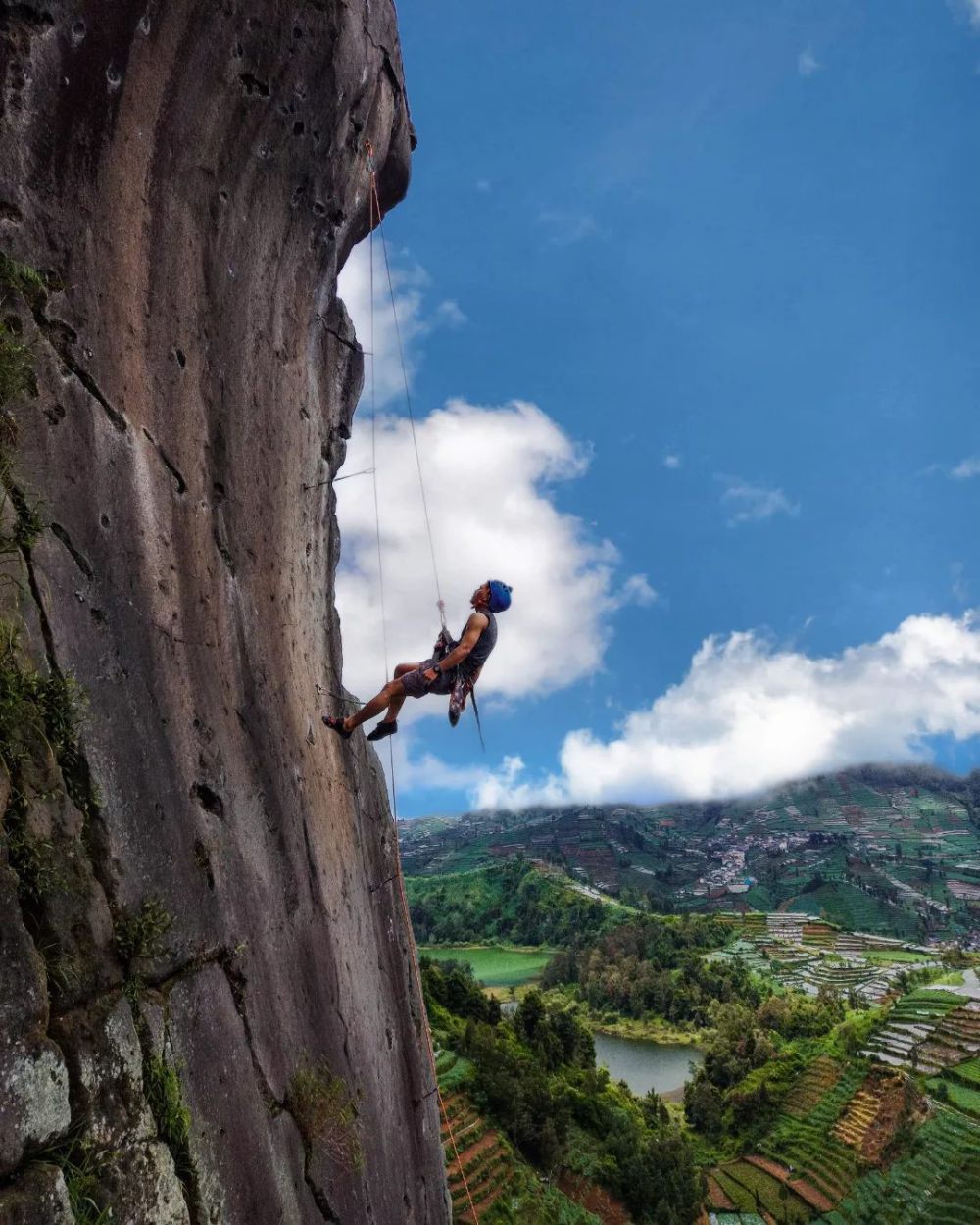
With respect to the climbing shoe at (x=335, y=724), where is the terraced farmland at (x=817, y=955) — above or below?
below

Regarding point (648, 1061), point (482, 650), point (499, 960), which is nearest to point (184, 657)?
point (482, 650)

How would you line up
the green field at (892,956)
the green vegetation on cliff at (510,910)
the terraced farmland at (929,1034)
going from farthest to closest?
the green vegetation on cliff at (510,910), the green field at (892,956), the terraced farmland at (929,1034)

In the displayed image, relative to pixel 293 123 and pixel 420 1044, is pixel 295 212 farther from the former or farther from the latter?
pixel 420 1044

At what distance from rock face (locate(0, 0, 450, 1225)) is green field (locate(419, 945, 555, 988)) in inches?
4487

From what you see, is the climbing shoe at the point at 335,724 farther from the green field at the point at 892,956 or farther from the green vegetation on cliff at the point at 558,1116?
the green field at the point at 892,956

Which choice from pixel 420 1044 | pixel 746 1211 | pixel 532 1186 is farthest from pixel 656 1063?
pixel 420 1044

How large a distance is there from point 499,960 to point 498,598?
13580cm

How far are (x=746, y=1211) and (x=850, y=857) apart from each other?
15612 cm

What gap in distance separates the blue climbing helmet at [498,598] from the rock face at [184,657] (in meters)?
1.60

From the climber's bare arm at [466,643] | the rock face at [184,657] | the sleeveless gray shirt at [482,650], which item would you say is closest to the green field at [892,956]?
the sleeveless gray shirt at [482,650]

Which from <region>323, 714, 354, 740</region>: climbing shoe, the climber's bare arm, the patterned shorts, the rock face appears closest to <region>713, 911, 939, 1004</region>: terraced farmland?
the patterned shorts

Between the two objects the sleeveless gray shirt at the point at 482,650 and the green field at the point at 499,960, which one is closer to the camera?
→ the sleeveless gray shirt at the point at 482,650

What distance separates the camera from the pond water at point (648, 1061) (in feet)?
233

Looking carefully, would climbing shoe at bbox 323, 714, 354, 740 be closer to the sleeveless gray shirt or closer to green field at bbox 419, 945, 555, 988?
the sleeveless gray shirt
